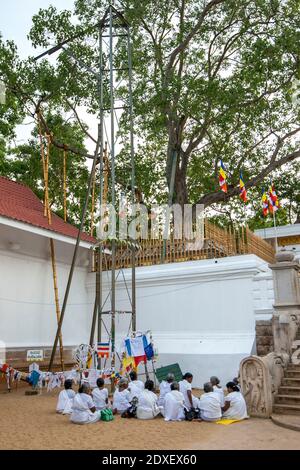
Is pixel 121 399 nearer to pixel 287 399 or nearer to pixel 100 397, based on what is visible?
pixel 100 397

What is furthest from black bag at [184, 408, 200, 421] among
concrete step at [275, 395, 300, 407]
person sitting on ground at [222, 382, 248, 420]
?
concrete step at [275, 395, 300, 407]

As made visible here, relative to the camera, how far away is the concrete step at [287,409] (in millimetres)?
8172

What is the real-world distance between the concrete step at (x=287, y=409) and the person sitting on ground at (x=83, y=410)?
3277mm

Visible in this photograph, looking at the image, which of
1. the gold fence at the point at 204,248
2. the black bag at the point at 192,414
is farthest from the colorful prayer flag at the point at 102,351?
the gold fence at the point at 204,248

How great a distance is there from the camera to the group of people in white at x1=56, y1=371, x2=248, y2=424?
26.7 feet

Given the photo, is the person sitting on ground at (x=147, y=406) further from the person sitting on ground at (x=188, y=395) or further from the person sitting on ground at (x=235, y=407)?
the person sitting on ground at (x=235, y=407)

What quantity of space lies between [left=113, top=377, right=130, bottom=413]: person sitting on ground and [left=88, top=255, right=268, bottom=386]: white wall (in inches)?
144

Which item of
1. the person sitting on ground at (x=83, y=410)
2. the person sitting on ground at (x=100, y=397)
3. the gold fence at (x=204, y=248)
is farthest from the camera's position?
the gold fence at (x=204, y=248)

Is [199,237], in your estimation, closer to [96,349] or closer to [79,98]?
[96,349]
